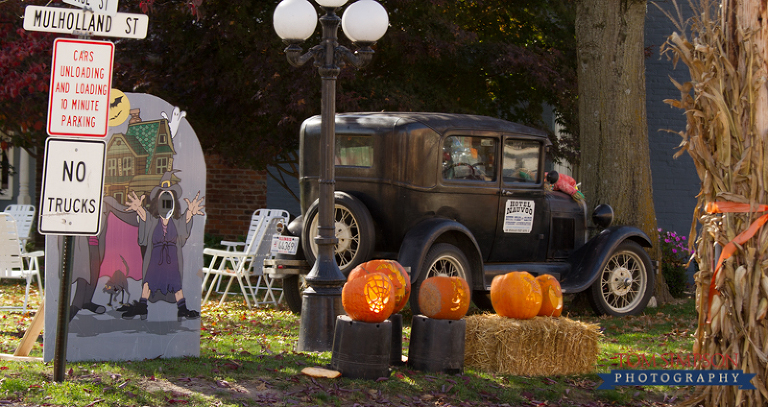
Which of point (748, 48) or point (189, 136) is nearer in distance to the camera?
point (748, 48)

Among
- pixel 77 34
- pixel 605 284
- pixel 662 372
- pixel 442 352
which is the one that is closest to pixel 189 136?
pixel 77 34

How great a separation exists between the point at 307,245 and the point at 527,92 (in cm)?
543

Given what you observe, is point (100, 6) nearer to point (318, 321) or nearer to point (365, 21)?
point (365, 21)

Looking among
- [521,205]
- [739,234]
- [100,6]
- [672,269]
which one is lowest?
[672,269]

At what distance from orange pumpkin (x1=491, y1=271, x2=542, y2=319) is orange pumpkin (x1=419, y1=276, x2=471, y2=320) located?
1.18 feet

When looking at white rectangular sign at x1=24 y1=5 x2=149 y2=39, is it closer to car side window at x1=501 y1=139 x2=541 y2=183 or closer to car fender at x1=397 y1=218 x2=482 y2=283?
car fender at x1=397 y1=218 x2=482 y2=283

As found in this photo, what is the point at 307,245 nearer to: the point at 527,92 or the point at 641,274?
the point at 641,274

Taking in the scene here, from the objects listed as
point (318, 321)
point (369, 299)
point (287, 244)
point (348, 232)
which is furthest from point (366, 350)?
point (287, 244)

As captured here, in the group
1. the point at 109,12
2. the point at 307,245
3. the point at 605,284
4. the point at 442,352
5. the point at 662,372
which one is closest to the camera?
the point at 662,372

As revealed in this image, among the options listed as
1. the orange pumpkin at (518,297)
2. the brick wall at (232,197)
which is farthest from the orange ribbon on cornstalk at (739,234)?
the brick wall at (232,197)

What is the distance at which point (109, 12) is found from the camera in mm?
5012

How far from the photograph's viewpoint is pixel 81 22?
4945 mm

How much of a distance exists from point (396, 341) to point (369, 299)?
0.53m

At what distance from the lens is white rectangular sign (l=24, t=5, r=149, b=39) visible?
4.88 m
